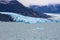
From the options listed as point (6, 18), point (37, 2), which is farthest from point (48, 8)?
point (6, 18)

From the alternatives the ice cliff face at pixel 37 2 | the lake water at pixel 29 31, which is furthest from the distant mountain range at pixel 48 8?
the lake water at pixel 29 31

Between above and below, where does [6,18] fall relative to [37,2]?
below

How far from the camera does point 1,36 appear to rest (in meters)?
1.29

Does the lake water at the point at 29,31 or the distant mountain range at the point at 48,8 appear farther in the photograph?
the distant mountain range at the point at 48,8

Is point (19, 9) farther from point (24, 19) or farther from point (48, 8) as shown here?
point (48, 8)

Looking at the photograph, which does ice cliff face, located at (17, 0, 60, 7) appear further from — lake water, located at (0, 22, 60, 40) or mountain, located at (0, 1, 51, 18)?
lake water, located at (0, 22, 60, 40)

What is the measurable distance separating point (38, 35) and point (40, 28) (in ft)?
0.43

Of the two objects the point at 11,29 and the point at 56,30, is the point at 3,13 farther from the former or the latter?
the point at 56,30

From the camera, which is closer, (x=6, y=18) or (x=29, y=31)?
(x=29, y=31)

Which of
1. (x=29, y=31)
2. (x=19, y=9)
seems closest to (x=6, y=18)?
(x=19, y=9)

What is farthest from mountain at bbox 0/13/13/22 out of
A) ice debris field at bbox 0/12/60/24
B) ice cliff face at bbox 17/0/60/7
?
ice cliff face at bbox 17/0/60/7

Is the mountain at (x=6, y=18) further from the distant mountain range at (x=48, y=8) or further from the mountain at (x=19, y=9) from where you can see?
the distant mountain range at (x=48, y=8)

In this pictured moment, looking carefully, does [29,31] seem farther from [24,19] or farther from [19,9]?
[19,9]

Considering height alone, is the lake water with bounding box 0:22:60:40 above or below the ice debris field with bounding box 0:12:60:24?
below
